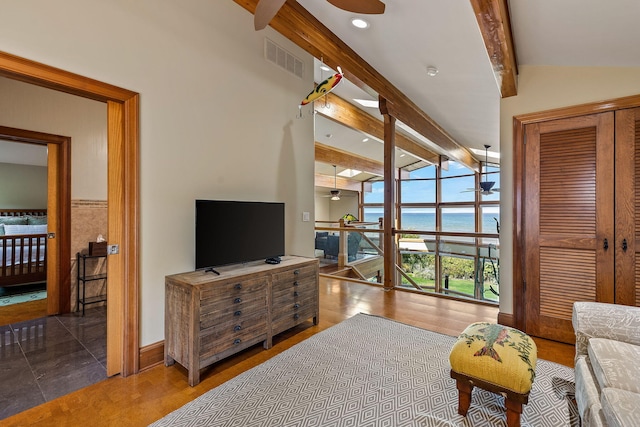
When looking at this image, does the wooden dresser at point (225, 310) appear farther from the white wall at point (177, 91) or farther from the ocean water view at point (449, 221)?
the ocean water view at point (449, 221)

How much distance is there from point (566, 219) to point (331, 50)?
2.74 m

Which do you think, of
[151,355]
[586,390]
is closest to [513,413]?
[586,390]

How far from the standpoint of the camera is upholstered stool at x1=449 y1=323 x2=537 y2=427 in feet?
4.76

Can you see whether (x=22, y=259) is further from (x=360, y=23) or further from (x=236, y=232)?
(x=360, y=23)

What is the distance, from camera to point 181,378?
212 cm

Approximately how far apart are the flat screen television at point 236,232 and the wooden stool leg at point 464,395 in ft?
6.13

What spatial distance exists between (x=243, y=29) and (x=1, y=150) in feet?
17.5

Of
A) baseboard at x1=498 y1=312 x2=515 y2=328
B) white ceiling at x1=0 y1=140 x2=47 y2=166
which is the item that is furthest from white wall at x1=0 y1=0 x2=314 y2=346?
white ceiling at x1=0 y1=140 x2=47 y2=166

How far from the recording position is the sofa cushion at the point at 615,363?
122 centimetres

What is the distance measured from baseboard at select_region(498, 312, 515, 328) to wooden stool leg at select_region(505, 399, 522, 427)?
1729mm

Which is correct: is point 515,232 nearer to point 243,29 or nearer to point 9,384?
point 243,29

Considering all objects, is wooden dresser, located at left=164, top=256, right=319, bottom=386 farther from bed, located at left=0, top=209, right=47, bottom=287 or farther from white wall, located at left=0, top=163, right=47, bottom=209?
white wall, located at left=0, top=163, right=47, bottom=209

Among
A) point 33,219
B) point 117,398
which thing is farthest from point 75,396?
point 33,219

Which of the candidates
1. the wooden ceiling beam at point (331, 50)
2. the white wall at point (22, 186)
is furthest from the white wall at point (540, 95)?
the white wall at point (22, 186)
